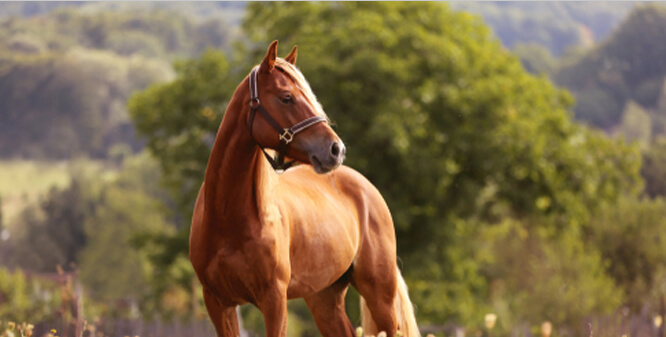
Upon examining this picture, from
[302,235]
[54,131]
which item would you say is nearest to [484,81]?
[302,235]

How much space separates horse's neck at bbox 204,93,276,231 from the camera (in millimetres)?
5617

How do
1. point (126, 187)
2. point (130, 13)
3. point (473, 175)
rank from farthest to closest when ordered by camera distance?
point (130, 13)
point (126, 187)
point (473, 175)

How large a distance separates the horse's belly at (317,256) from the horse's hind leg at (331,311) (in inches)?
22.4

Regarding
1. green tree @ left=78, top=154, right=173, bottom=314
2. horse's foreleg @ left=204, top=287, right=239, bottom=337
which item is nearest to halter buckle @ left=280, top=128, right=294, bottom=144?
horse's foreleg @ left=204, top=287, right=239, bottom=337

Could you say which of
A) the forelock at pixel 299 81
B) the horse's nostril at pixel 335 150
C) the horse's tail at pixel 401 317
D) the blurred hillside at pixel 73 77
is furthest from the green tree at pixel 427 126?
the blurred hillside at pixel 73 77

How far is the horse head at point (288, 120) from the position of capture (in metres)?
5.30

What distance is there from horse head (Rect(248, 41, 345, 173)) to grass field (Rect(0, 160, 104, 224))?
251 feet

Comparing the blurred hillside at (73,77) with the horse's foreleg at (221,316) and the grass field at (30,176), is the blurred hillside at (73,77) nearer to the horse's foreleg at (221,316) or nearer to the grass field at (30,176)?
the grass field at (30,176)

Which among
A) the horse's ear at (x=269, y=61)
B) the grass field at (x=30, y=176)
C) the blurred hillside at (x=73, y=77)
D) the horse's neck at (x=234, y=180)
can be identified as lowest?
the grass field at (x=30, y=176)

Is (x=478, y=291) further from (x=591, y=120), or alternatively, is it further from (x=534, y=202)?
(x=591, y=120)

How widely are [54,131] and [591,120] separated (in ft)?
228

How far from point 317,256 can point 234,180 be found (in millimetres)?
936

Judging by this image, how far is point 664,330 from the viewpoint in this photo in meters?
15.0

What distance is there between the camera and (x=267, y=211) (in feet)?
18.7
